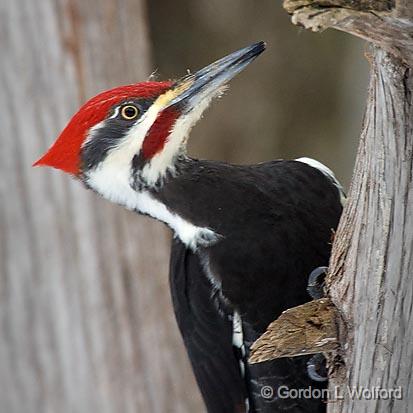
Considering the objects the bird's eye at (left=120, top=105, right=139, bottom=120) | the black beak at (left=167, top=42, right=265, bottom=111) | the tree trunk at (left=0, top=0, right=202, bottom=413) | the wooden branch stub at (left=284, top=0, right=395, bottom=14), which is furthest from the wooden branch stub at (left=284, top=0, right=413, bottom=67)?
the tree trunk at (left=0, top=0, right=202, bottom=413)

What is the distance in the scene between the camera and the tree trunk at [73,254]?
3.47 metres

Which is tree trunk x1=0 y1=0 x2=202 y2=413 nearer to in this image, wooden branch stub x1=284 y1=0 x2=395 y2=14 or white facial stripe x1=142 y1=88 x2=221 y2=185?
white facial stripe x1=142 y1=88 x2=221 y2=185

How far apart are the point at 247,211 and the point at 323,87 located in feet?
7.51

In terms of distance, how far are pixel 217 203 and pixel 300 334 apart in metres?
0.54

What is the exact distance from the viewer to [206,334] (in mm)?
2430

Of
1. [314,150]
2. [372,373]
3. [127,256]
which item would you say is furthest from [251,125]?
[372,373]

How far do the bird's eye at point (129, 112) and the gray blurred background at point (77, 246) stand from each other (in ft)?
4.02

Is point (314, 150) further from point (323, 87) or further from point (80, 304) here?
point (80, 304)

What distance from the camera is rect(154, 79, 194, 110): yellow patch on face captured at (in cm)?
226

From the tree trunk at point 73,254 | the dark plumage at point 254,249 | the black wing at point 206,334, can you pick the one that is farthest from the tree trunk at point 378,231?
the tree trunk at point 73,254

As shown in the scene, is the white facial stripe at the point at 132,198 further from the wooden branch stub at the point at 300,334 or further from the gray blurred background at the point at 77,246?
the gray blurred background at the point at 77,246

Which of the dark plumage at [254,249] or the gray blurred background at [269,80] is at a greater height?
the gray blurred background at [269,80]

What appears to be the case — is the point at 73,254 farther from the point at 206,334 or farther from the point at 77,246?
the point at 206,334

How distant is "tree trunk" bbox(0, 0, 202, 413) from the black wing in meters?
1.15
